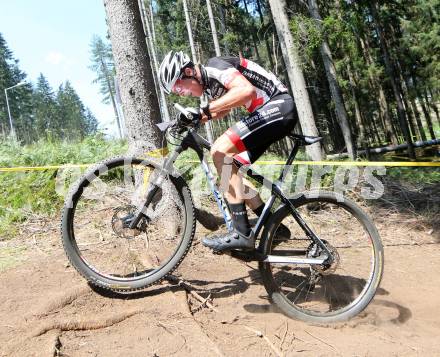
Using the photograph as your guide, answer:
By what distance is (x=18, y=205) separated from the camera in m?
6.14

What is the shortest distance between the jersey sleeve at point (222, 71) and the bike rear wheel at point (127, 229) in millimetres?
1051

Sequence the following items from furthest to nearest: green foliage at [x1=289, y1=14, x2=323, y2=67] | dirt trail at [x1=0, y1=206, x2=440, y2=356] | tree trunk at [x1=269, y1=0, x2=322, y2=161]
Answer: green foliage at [x1=289, y1=14, x2=323, y2=67]
tree trunk at [x1=269, y1=0, x2=322, y2=161]
dirt trail at [x1=0, y1=206, x2=440, y2=356]

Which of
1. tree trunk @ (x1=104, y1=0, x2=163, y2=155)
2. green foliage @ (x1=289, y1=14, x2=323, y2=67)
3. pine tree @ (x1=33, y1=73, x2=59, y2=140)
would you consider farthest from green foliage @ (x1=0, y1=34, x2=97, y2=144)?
tree trunk @ (x1=104, y1=0, x2=163, y2=155)

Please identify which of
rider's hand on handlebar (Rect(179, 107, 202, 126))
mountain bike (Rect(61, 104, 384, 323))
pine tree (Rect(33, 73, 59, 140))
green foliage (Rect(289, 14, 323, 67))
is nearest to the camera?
rider's hand on handlebar (Rect(179, 107, 202, 126))

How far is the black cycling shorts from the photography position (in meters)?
3.64

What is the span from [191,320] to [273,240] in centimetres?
110

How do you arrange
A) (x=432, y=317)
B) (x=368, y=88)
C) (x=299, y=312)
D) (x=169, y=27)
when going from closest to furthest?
(x=299, y=312) < (x=432, y=317) < (x=368, y=88) < (x=169, y=27)

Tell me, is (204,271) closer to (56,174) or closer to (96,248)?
(96,248)

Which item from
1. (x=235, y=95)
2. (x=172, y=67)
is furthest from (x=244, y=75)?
(x=172, y=67)

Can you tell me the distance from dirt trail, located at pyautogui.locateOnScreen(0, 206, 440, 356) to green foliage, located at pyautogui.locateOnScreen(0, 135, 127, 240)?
1.45 m

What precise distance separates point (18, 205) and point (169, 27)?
128 feet

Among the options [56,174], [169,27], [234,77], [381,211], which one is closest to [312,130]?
[381,211]

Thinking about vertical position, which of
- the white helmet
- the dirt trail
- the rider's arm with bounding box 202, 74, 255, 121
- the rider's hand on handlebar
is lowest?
the dirt trail

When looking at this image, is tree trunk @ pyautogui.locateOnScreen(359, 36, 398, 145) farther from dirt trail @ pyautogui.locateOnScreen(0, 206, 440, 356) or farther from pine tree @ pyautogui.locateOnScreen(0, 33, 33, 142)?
pine tree @ pyautogui.locateOnScreen(0, 33, 33, 142)
